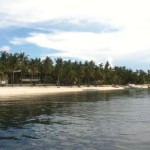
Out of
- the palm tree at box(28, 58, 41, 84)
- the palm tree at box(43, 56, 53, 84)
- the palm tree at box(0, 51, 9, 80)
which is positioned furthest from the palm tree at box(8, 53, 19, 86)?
the palm tree at box(43, 56, 53, 84)

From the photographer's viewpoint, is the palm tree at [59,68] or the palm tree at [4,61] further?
the palm tree at [59,68]

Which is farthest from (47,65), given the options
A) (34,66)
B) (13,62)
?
(13,62)

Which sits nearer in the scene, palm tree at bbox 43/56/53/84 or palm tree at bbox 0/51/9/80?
palm tree at bbox 0/51/9/80

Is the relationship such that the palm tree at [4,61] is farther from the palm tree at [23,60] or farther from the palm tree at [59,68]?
the palm tree at [59,68]

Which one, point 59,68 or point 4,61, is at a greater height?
point 4,61

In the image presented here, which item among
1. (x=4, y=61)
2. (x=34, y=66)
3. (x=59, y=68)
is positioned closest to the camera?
(x=4, y=61)

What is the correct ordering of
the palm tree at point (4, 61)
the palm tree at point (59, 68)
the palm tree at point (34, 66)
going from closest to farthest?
the palm tree at point (4, 61)
the palm tree at point (34, 66)
the palm tree at point (59, 68)

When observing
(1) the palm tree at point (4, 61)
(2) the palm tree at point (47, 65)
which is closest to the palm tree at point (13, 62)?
(1) the palm tree at point (4, 61)

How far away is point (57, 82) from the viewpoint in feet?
633

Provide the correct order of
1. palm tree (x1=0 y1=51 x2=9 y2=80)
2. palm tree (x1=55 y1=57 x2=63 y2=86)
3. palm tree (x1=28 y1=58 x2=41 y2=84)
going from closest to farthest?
palm tree (x1=0 y1=51 x2=9 y2=80) → palm tree (x1=28 y1=58 x2=41 y2=84) → palm tree (x1=55 y1=57 x2=63 y2=86)

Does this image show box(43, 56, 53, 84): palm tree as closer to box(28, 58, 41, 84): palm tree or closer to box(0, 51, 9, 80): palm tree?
box(28, 58, 41, 84): palm tree

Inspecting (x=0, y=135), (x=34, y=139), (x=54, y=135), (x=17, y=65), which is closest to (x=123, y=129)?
(x=54, y=135)

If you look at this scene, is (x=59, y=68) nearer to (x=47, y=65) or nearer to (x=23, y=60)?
(x=47, y=65)

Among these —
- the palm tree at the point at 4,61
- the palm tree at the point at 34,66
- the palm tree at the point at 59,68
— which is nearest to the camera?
the palm tree at the point at 4,61
